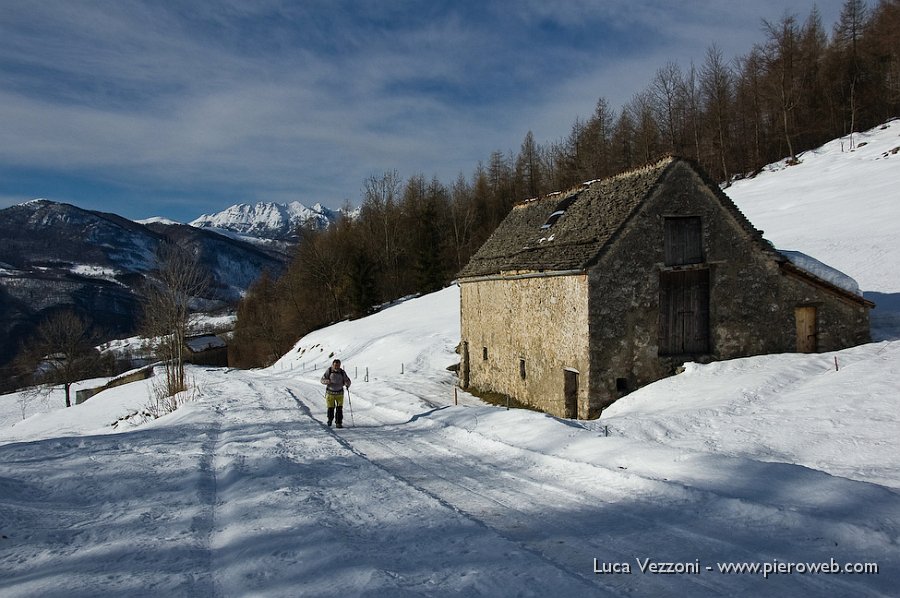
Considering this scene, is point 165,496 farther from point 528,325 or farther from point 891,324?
point 891,324

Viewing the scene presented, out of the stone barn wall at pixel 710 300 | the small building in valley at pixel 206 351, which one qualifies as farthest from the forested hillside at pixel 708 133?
the stone barn wall at pixel 710 300

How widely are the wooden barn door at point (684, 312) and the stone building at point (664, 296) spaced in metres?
0.03

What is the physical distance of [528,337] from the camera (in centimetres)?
1769

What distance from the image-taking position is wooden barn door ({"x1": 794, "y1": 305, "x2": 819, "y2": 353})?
15.4 m

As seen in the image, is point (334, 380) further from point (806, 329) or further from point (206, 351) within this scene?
point (206, 351)

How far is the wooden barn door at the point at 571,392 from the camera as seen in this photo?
15.2 meters

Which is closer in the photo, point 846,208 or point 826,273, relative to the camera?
point 826,273

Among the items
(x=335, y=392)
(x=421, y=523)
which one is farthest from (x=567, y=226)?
(x=421, y=523)

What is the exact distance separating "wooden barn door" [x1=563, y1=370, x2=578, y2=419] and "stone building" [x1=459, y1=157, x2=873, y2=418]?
31mm

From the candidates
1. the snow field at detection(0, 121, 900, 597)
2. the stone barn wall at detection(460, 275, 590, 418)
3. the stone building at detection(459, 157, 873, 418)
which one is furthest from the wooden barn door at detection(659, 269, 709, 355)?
the stone barn wall at detection(460, 275, 590, 418)

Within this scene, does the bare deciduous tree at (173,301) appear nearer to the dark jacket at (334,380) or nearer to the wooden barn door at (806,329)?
the dark jacket at (334,380)

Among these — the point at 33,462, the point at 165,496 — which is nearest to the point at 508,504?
the point at 165,496

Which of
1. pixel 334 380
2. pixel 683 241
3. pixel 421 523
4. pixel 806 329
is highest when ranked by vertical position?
pixel 683 241

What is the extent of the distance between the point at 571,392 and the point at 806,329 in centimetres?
725
